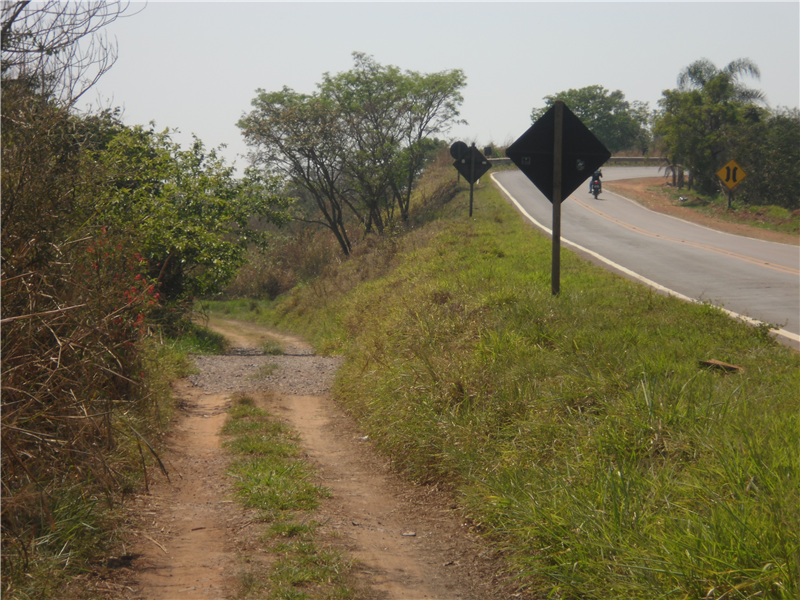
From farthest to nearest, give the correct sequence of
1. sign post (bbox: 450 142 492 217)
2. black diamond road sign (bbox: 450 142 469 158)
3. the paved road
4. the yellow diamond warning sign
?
the yellow diamond warning sign
black diamond road sign (bbox: 450 142 469 158)
sign post (bbox: 450 142 492 217)
the paved road

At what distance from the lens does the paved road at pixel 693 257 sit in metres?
10.4

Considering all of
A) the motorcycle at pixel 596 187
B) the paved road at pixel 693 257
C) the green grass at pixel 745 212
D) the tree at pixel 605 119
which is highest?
the tree at pixel 605 119

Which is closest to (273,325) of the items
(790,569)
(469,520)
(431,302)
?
(431,302)

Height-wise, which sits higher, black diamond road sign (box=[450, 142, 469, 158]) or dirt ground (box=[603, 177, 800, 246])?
black diamond road sign (box=[450, 142, 469, 158])

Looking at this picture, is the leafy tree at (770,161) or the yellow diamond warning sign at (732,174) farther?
the leafy tree at (770,161)


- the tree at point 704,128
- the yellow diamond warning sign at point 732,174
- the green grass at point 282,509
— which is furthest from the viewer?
the tree at point 704,128

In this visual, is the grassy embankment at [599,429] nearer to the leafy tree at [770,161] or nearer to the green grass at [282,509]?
the green grass at [282,509]

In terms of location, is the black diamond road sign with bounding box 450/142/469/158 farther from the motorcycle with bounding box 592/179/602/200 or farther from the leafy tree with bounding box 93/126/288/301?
the motorcycle with bounding box 592/179/602/200

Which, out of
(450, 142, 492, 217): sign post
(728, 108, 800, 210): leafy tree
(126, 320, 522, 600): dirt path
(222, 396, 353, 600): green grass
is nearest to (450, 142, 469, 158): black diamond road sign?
(450, 142, 492, 217): sign post

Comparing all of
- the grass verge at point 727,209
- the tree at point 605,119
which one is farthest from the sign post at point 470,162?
the tree at point 605,119

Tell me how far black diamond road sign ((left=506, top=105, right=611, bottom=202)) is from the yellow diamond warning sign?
63.2ft

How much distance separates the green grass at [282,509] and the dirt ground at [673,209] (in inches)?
686

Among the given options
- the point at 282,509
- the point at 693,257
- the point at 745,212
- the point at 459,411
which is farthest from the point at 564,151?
the point at 745,212

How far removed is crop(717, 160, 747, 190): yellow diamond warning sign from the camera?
24.8m
